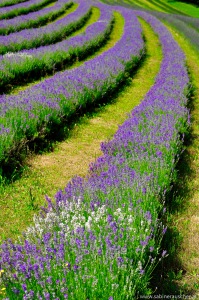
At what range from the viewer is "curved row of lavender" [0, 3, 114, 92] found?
1023 cm

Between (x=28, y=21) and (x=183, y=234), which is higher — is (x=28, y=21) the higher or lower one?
the higher one

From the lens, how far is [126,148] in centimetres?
542

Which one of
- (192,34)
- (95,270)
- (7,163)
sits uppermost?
(192,34)

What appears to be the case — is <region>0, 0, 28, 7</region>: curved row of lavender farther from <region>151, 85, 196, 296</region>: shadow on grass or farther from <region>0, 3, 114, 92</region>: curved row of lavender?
<region>151, 85, 196, 296</region>: shadow on grass

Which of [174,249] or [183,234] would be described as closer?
[174,249]

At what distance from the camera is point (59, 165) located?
5844 mm

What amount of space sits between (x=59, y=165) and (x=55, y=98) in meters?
2.11

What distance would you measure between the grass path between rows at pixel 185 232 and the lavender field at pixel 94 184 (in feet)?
0.53

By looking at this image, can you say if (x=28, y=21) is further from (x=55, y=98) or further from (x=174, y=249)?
(x=174, y=249)

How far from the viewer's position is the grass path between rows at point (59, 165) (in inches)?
174

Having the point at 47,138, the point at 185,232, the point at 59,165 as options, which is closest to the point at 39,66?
the point at 47,138

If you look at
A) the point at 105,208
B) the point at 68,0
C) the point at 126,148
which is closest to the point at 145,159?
the point at 126,148

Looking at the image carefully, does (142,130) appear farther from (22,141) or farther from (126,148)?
(22,141)

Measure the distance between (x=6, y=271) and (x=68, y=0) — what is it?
100 feet
